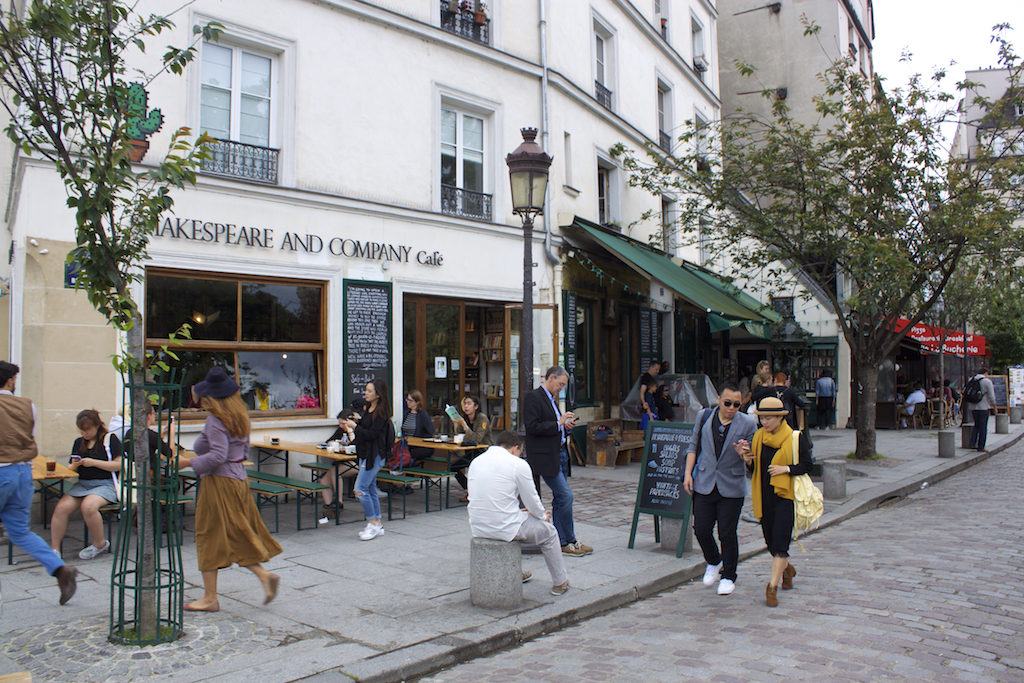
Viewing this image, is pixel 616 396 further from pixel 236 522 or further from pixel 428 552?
pixel 236 522

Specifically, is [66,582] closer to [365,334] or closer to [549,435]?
[549,435]

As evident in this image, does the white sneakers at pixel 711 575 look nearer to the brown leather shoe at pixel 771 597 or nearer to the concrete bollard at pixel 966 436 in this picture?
the brown leather shoe at pixel 771 597

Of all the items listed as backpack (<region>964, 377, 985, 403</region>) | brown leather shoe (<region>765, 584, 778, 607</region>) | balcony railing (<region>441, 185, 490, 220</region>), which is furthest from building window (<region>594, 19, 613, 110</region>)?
brown leather shoe (<region>765, 584, 778, 607</region>)

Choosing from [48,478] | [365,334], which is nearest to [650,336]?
[365,334]

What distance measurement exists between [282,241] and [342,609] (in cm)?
590

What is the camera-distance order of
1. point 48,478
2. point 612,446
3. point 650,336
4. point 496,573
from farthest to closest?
1. point 650,336
2. point 612,446
3. point 48,478
4. point 496,573

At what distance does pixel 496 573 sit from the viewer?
5684 millimetres

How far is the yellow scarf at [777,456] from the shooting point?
598cm

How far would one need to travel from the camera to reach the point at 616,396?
16578mm

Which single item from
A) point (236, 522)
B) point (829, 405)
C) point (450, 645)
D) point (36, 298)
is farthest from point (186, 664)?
point (829, 405)

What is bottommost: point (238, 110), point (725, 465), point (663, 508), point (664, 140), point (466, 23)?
point (663, 508)

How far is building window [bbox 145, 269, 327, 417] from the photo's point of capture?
9383 mm

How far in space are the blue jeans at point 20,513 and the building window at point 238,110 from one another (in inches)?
205

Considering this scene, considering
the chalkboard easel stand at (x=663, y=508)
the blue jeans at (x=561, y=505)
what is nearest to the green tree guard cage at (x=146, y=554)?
the blue jeans at (x=561, y=505)
